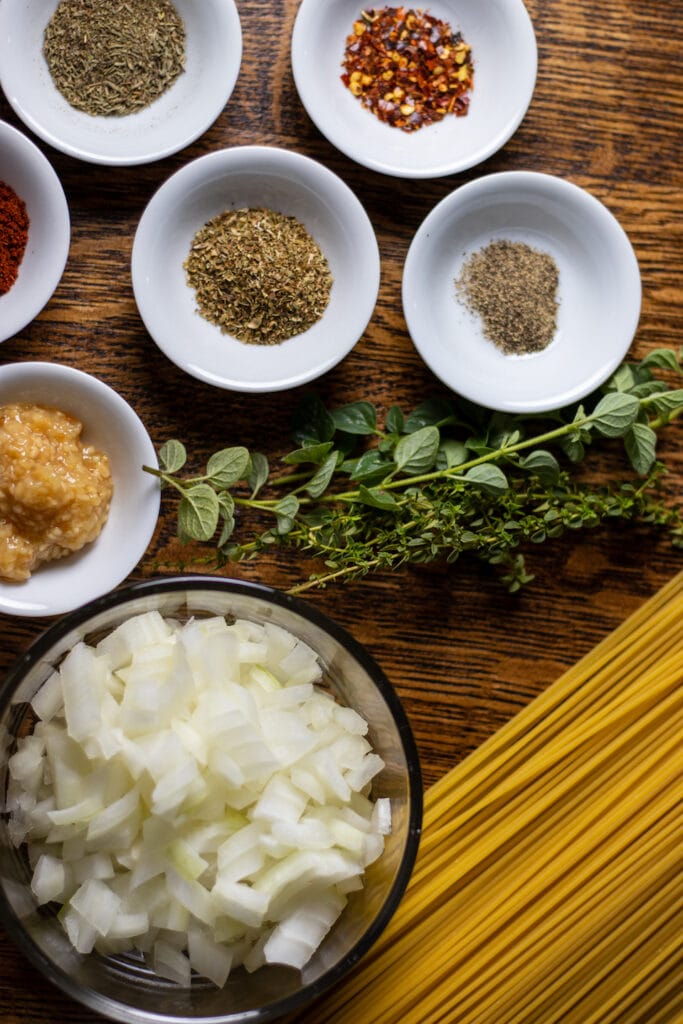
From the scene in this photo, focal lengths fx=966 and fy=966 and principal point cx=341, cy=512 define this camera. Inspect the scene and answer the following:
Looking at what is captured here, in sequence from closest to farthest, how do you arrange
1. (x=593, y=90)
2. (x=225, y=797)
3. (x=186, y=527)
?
(x=225, y=797) → (x=186, y=527) → (x=593, y=90)

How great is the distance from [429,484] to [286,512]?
0.26 metres

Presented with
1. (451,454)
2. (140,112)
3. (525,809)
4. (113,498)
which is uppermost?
(140,112)

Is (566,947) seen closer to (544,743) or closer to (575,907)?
(575,907)

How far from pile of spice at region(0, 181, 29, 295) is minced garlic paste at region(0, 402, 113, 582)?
21 cm

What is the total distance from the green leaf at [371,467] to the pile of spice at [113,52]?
715 mm

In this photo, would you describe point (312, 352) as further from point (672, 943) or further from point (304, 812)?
point (672, 943)

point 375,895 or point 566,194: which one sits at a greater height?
point 566,194

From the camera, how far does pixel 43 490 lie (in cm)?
147

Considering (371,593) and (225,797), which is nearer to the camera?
(225,797)

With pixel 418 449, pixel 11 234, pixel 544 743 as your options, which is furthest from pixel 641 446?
pixel 11 234

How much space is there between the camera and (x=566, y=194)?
1.71 m

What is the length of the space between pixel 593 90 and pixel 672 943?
1.48 m

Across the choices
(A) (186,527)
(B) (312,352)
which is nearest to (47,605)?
(A) (186,527)

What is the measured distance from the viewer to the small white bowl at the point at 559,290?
166 centimetres
